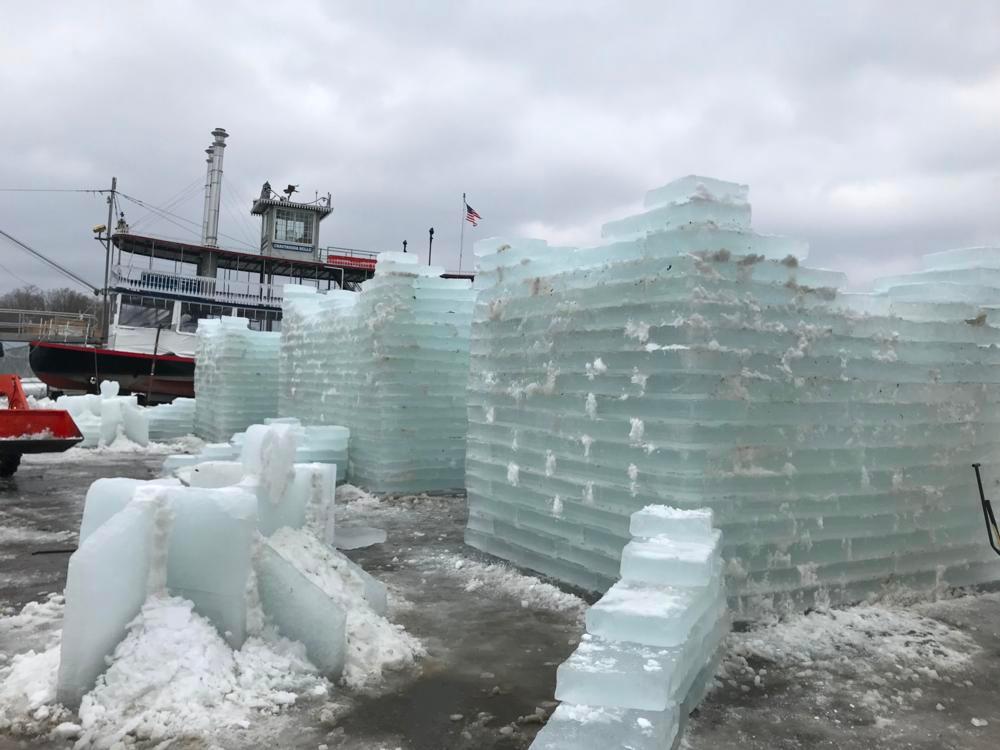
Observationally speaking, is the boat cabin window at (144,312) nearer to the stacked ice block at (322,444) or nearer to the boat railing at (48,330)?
the boat railing at (48,330)

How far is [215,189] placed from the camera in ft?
131

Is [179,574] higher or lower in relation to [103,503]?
lower

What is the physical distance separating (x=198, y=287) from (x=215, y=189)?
11.3 meters

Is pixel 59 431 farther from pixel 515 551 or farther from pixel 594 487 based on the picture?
pixel 594 487

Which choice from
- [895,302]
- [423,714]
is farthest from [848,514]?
[423,714]

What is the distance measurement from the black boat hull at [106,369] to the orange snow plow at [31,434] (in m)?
14.3

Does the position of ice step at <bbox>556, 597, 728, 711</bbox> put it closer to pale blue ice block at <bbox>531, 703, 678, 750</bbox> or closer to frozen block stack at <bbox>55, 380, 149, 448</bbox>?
pale blue ice block at <bbox>531, 703, 678, 750</bbox>

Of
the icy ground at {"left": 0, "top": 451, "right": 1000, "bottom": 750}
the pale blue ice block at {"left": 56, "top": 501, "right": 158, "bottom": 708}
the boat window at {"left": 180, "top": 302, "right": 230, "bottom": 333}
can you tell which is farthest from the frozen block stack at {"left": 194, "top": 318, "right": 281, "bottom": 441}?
the boat window at {"left": 180, "top": 302, "right": 230, "bottom": 333}

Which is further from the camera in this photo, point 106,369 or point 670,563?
point 106,369

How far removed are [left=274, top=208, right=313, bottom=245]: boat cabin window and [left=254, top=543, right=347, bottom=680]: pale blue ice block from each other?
118 feet

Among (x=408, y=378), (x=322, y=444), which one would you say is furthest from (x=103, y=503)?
(x=322, y=444)

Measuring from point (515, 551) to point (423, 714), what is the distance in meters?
2.85

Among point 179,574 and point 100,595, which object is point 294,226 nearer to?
point 179,574

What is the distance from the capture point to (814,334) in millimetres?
5105
